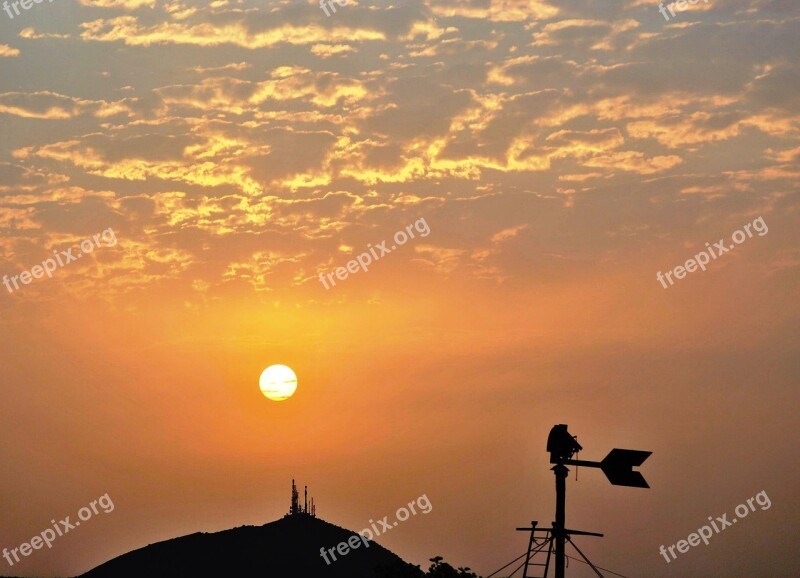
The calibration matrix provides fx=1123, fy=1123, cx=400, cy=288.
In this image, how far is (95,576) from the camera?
502 feet

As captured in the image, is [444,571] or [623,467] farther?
[444,571]

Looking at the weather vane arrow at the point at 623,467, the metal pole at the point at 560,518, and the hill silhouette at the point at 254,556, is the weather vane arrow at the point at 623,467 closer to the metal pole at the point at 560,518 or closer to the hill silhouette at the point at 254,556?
the metal pole at the point at 560,518

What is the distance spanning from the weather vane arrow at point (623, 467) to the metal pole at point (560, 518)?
3.94 feet

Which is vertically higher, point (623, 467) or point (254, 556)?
point (254, 556)

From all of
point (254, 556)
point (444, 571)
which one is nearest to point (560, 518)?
point (444, 571)

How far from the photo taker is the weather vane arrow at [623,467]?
22203 mm

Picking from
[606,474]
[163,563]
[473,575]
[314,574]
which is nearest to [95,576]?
[163,563]

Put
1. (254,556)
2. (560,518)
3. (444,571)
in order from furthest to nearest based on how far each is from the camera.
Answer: (254,556), (444,571), (560,518)

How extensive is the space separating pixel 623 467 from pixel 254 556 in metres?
147

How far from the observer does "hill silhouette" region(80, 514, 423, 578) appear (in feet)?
512

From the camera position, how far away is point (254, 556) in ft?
534

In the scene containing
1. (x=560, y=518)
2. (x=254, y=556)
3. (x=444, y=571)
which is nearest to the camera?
(x=560, y=518)

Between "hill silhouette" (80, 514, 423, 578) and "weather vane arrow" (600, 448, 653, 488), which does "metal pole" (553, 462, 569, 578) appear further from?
"hill silhouette" (80, 514, 423, 578)

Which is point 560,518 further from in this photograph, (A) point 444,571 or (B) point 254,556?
(B) point 254,556
